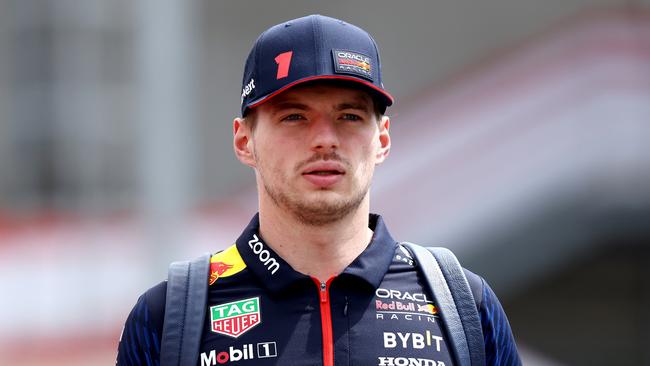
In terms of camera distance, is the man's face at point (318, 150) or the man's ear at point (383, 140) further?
the man's ear at point (383, 140)

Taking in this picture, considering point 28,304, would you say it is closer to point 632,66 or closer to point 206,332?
point 632,66

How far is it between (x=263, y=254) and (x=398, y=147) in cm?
676

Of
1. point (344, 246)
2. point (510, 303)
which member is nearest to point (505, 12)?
point (510, 303)

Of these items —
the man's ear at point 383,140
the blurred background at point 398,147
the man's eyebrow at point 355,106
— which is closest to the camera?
the man's eyebrow at point 355,106

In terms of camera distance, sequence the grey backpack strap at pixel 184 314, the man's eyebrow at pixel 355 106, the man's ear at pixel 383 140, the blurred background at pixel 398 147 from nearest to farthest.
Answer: the grey backpack strap at pixel 184 314 → the man's eyebrow at pixel 355 106 → the man's ear at pixel 383 140 → the blurred background at pixel 398 147

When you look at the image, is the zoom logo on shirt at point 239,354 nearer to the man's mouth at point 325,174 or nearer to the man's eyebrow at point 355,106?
the man's mouth at point 325,174

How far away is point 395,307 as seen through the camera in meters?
3.01

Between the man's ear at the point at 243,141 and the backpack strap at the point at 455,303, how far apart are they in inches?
19.7

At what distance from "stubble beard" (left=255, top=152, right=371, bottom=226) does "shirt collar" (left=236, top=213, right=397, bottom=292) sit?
0.41 feet

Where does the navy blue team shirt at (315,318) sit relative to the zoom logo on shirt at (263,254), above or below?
below

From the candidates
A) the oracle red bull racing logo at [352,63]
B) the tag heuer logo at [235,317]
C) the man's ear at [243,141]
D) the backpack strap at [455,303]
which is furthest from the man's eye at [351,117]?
the tag heuer logo at [235,317]

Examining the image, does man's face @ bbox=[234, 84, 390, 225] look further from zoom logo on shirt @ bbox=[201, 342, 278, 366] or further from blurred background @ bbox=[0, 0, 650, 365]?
blurred background @ bbox=[0, 0, 650, 365]

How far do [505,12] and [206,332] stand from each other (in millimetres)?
7699

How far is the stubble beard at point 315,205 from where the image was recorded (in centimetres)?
294
